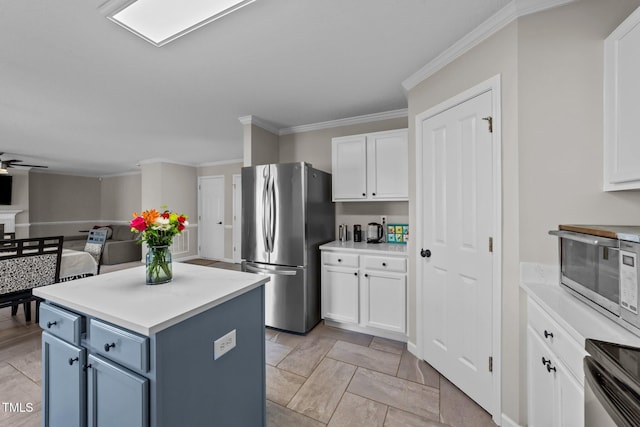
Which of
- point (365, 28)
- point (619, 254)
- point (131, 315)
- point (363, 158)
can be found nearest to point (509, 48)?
point (365, 28)

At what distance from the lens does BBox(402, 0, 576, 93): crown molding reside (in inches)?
55.0

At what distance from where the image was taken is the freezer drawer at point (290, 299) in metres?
2.66

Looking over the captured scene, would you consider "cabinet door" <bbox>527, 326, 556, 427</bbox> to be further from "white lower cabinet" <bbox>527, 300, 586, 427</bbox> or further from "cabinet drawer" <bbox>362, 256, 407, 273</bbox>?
"cabinet drawer" <bbox>362, 256, 407, 273</bbox>

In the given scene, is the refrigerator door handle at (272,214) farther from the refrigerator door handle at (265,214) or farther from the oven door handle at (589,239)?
the oven door handle at (589,239)

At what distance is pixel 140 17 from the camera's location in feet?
4.91

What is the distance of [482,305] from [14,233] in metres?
9.66

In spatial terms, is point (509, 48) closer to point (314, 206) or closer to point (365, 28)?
point (365, 28)

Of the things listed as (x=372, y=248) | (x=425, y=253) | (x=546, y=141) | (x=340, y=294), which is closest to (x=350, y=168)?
(x=372, y=248)

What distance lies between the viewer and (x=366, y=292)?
103 inches

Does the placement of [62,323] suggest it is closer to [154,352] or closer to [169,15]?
[154,352]

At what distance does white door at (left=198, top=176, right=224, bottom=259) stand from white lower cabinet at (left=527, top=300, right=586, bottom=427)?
606 cm

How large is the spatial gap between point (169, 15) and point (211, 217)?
17.8 feet

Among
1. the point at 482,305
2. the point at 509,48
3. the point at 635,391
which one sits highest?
the point at 509,48

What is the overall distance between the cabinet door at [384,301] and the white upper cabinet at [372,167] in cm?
86
